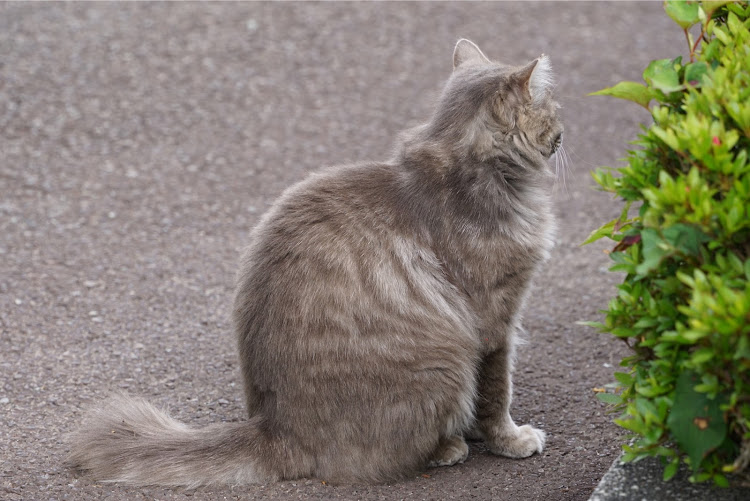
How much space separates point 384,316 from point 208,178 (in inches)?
135

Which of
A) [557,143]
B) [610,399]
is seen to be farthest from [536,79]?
[610,399]

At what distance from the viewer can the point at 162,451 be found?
318 cm

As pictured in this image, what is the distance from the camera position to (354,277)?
3197 millimetres

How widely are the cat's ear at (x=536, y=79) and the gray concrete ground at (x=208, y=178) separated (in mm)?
418

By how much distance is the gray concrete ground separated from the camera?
12.2 ft

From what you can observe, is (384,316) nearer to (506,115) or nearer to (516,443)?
(516,443)

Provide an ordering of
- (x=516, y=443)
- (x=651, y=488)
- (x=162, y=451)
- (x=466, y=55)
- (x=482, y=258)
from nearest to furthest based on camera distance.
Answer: (x=651, y=488)
(x=162, y=451)
(x=482, y=258)
(x=516, y=443)
(x=466, y=55)

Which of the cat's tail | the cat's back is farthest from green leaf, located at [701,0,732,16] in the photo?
the cat's tail

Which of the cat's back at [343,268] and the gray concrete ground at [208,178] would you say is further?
the gray concrete ground at [208,178]

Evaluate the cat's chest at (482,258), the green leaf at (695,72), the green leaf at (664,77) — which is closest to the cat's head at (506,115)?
the cat's chest at (482,258)

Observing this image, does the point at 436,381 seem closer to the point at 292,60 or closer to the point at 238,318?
the point at 238,318

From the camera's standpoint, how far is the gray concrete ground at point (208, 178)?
12.2 feet

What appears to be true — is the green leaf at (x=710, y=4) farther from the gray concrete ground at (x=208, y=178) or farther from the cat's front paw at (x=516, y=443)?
the cat's front paw at (x=516, y=443)

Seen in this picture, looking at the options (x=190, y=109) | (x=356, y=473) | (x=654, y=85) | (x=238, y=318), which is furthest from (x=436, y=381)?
(x=190, y=109)
